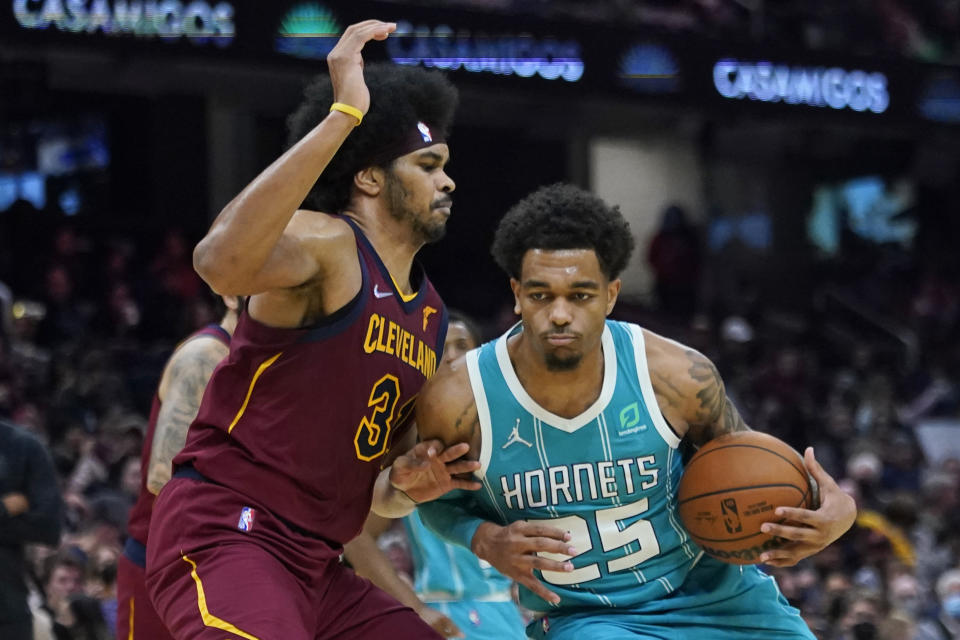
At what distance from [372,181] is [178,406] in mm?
1156

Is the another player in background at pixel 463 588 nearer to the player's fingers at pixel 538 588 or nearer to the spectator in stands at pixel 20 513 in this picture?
the spectator in stands at pixel 20 513

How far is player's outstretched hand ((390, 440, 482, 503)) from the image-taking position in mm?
4117

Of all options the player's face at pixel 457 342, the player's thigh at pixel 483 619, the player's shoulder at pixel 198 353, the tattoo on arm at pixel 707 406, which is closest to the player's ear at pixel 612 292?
the tattoo on arm at pixel 707 406

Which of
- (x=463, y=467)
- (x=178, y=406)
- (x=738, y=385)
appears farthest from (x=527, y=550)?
(x=738, y=385)

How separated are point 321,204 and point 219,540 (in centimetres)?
107

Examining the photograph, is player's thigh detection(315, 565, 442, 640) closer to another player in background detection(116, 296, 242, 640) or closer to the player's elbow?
another player in background detection(116, 296, 242, 640)

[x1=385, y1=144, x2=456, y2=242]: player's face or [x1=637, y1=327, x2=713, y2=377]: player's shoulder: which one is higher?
[x1=385, y1=144, x2=456, y2=242]: player's face

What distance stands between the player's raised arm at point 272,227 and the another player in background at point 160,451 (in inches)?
47.3

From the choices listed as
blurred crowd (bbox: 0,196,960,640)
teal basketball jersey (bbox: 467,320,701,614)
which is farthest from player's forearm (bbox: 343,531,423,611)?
blurred crowd (bbox: 0,196,960,640)

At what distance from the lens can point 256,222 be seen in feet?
11.5

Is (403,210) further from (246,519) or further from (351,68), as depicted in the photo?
(246,519)

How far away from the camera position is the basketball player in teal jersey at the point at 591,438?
4.18m

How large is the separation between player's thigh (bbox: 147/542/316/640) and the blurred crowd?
12.2ft

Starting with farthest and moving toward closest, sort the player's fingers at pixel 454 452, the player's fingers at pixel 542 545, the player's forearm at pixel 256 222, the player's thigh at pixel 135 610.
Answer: the player's thigh at pixel 135 610, the player's fingers at pixel 454 452, the player's fingers at pixel 542 545, the player's forearm at pixel 256 222
